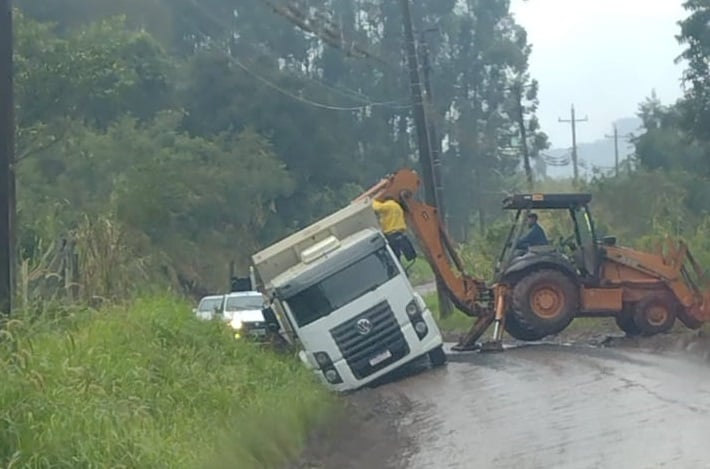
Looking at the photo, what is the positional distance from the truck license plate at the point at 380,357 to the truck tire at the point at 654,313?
6.75 metres

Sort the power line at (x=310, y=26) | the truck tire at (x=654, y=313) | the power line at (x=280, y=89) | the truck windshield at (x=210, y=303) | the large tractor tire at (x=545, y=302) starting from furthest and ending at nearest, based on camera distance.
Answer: the power line at (x=280, y=89)
the power line at (x=310, y=26)
the truck windshield at (x=210, y=303)
the truck tire at (x=654, y=313)
the large tractor tire at (x=545, y=302)

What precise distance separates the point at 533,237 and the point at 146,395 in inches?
546

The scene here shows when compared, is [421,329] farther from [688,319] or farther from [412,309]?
[688,319]

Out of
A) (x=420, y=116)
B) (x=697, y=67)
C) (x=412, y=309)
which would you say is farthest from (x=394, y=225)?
(x=697, y=67)

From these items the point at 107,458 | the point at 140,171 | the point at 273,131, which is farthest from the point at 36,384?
the point at 273,131

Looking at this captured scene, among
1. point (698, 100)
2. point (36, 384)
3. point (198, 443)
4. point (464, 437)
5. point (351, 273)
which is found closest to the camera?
point (36, 384)

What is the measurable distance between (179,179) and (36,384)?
3824 cm

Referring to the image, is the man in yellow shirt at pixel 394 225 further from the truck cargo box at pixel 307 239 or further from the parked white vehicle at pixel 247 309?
the parked white vehicle at pixel 247 309

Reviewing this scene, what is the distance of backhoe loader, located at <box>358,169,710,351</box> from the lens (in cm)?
2542

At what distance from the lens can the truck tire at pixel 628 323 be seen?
85.6 ft

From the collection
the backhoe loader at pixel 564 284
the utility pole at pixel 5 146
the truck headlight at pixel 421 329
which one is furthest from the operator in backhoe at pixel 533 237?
the utility pole at pixel 5 146

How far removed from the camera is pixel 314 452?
14.9 m

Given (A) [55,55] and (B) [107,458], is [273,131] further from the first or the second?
(B) [107,458]

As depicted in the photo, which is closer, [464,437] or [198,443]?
[198,443]
